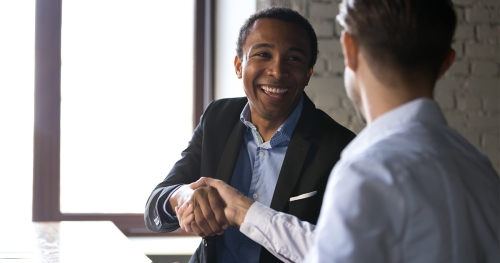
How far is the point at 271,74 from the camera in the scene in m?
1.57

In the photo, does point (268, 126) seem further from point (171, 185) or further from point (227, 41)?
point (227, 41)

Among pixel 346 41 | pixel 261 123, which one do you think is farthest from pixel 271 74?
pixel 346 41

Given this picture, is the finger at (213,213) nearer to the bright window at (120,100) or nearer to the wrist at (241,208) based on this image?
the wrist at (241,208)

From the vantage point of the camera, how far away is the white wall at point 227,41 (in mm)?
2609

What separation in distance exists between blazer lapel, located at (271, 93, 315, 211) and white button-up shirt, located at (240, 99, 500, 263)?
30.8 inches

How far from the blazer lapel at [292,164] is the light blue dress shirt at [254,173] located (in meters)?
0.05

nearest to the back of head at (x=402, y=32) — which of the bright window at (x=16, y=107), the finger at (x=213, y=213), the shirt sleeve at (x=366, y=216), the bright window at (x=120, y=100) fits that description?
the shirt sleeve at (x=366, y=216)

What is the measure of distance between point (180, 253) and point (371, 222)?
2133mm

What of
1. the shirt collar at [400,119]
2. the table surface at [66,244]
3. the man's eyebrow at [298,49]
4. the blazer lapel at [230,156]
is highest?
the man's eyebrow at [298,49]

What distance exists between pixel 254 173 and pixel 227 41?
1314 millimetres

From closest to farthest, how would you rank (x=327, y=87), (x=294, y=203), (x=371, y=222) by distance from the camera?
1. (x=371, y=222)
2. (x=294, y=203)
3. (x=327, y=87)

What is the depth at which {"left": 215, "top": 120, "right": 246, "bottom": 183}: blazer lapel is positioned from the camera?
1.57 m

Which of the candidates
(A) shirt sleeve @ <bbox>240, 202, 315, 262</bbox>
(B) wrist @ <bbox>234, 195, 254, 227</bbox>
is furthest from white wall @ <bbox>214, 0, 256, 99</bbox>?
(A) shirt sleeve @ <bbox>240, 202, 315, 262</bbox>

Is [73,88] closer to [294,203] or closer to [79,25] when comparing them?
[79,25]
